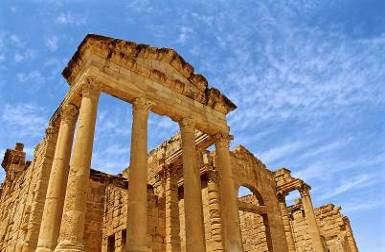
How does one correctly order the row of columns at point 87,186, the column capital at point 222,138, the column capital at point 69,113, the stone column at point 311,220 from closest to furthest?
the row of columns at point 87,186, the column capital at point 69,113, the column capital at point 222,138, the stone column at point 311,220

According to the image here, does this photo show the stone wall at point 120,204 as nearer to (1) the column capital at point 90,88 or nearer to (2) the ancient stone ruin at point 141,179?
(2) the ancient stone ruin at point 141,179

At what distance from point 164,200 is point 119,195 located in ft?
7.95

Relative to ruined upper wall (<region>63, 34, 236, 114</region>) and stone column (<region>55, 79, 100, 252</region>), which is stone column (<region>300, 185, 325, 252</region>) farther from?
stone column (<region>55, 79, 100, 252</region>)

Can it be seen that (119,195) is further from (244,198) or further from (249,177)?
(244,198)

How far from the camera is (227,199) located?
13203 mm

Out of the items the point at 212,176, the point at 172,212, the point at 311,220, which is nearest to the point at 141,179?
the point at 172,212

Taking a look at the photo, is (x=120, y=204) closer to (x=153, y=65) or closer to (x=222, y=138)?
(x=222, y=138)

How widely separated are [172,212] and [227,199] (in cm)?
583

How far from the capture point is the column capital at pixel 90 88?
441 inches

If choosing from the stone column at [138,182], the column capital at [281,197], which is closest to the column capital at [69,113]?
→ the stone column at [138,182]

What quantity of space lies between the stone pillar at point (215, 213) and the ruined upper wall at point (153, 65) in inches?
173

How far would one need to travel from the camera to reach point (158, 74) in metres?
13.6

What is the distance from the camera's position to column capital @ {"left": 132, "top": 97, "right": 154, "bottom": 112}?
12344mm

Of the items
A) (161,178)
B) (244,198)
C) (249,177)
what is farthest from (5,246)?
(244,198)
